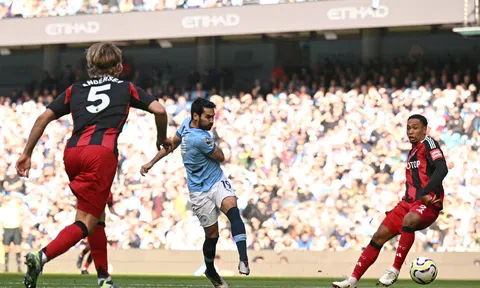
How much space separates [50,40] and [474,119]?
32.7ft

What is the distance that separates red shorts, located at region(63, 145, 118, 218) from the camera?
684cm

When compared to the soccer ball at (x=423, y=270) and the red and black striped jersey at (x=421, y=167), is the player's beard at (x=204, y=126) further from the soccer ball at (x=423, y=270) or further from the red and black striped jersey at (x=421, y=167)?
the soccer ball at (x=423, y=270)

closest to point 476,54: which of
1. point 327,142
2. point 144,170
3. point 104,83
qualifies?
point 327,142

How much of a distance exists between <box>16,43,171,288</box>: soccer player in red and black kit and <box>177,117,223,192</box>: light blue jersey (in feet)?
7.86

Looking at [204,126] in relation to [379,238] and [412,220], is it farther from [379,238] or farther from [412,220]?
[412,220]

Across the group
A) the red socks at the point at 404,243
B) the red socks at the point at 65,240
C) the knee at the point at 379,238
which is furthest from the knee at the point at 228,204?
the red socks at the point at 65,240

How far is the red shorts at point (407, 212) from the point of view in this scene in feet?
33.3

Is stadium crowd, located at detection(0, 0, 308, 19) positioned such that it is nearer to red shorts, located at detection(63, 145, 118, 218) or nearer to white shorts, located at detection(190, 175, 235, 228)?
white shorts, located at detection(190, 175, 235, 228)

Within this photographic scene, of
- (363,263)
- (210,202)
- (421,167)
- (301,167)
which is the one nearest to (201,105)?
(210,202)

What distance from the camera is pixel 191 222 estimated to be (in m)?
20.0

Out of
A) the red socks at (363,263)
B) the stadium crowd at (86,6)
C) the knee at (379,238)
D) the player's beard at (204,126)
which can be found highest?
the stadium crowd at (86,6)

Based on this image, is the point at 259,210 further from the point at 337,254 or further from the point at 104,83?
the point at 104,83

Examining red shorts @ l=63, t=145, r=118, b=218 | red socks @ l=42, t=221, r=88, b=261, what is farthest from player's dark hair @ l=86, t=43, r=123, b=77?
red socks @ l=42, t=221, r=88, b=261

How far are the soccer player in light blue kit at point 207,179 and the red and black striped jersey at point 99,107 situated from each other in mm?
2388
